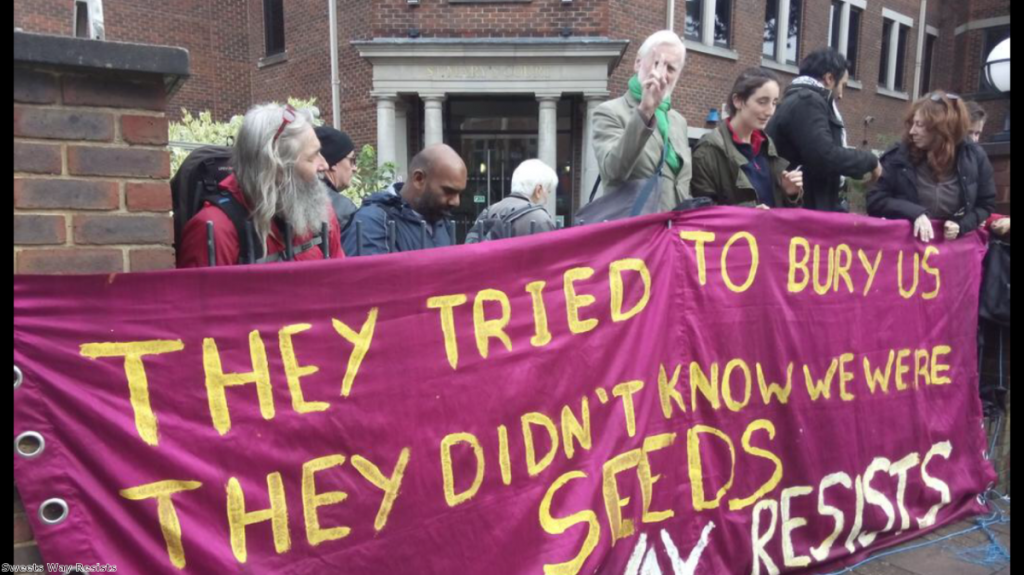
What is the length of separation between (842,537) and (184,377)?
Result: 99.1 inches

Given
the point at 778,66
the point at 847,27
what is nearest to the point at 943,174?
the point at 778,66

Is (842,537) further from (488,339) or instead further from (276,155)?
(276,155)

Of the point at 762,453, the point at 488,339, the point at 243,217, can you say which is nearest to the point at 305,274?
the point at 243,217

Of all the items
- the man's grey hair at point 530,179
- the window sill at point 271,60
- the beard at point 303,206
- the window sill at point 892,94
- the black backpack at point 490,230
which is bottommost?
the black backpack at point 490,230

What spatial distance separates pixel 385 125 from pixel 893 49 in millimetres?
12842

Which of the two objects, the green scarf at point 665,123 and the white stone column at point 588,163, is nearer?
the green scarf at point 665,123

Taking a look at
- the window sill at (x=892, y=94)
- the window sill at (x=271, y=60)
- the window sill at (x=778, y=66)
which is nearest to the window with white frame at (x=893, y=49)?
the window sill at (x=892, y=94)

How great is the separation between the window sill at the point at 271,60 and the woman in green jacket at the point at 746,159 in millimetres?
12769

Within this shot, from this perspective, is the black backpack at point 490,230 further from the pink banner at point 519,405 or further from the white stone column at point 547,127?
the white stone column at point 547,127

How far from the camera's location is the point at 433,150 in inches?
105

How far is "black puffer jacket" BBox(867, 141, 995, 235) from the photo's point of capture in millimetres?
3301

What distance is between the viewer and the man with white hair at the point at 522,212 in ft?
8.96

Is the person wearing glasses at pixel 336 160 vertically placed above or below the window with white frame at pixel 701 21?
below

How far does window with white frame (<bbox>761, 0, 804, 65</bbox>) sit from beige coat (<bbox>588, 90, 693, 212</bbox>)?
43.8ft
